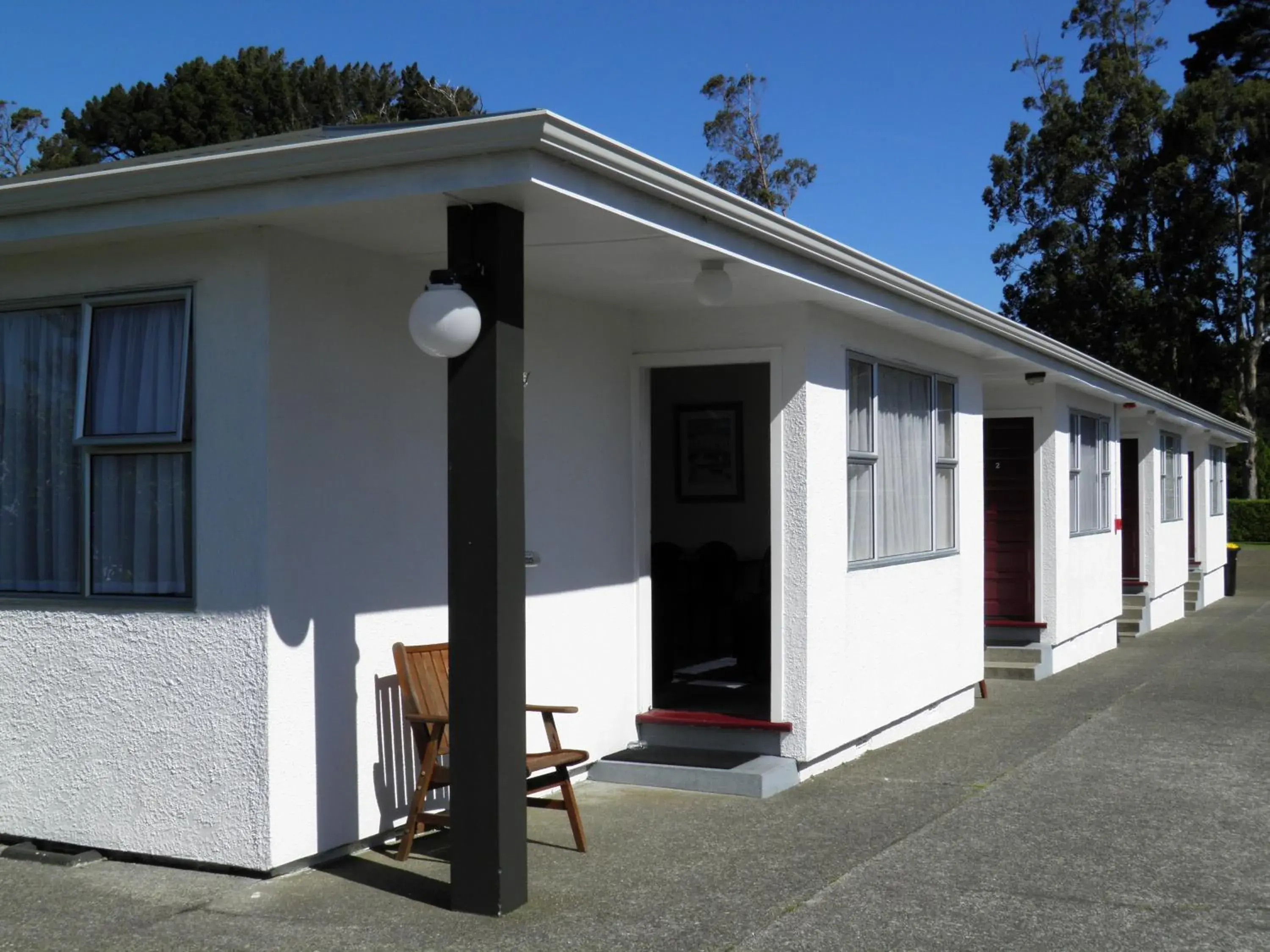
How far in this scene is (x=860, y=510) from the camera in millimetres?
8320

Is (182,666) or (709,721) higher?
(182,666)

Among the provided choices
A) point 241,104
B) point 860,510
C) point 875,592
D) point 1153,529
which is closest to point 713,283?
point 860,510

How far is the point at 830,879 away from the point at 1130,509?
13037mm

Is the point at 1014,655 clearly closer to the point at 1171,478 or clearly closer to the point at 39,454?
the point at 1171,478

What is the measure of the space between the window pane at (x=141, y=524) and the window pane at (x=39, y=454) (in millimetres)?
146

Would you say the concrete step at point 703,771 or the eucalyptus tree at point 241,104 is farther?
the eucalyptus tree at point 241,104

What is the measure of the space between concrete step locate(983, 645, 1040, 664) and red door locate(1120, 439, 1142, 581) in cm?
582

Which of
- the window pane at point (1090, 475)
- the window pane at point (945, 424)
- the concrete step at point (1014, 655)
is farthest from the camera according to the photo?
the window pane at point (1090, 475)

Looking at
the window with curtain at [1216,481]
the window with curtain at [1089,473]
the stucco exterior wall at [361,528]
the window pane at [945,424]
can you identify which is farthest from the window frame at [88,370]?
the window with curtain at [1216,481]

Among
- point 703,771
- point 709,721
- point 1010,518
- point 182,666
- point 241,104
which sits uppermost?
point 241,104

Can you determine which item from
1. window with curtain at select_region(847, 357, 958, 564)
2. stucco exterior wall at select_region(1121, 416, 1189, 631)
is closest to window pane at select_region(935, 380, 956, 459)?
window with curtain at select_region(847, 357, 958, 564)

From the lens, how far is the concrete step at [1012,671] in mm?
11844

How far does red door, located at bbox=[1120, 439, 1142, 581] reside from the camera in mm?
17359

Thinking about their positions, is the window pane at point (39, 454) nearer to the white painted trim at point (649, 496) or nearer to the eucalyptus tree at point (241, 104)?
the white painted trim at point (649, 496)
